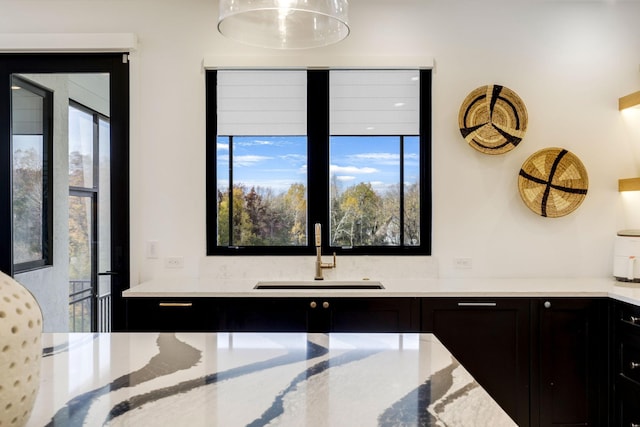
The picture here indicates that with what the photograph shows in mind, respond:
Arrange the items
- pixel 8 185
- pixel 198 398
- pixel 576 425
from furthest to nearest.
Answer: pixel 8 185, pixel 576 425, pixel 198 398

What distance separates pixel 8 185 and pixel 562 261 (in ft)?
12.6

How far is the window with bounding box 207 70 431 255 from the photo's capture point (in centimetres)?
323

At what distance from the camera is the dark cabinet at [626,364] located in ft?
8.07

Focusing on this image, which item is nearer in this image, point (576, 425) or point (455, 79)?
point (576, 425)

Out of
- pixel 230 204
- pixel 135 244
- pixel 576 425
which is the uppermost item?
pixel 230 204

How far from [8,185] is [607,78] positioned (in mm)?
4211

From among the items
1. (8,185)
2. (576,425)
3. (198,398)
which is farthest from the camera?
(8,185)

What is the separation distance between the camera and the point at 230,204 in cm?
327

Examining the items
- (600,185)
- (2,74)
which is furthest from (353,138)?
(2,74)

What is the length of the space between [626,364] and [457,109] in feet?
6.04

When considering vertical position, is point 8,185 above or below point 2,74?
below

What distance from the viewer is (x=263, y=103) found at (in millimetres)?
3236

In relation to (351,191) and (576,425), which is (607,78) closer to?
(351,191)

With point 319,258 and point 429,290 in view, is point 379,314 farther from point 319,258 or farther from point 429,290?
point 319,258
